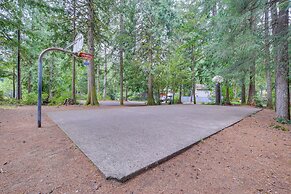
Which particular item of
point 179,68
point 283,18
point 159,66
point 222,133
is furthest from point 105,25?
point 222,133

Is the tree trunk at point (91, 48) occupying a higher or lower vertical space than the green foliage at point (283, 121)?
higher

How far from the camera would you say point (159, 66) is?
11773 millimetres

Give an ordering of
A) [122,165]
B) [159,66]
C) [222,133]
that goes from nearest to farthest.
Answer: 1. [122,165]
2. [222,133]
3. [159,66]

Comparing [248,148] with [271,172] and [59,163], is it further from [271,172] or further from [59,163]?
[59,163]

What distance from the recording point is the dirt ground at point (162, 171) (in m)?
1.70

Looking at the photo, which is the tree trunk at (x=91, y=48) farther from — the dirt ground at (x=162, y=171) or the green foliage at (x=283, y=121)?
the green foliage at (x=283, y=121)

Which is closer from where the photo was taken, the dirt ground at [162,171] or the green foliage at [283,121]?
the dirt ground at [162,171]

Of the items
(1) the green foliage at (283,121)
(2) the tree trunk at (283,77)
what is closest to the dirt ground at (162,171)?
(1) the green foliage at (283,121)

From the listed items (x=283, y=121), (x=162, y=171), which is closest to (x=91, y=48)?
(x=162, y=171)

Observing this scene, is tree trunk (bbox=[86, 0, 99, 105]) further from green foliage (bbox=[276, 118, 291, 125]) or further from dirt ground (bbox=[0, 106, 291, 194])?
green foliage (bbox=[276, 118, 291, 125])

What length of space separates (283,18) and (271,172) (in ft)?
19.5

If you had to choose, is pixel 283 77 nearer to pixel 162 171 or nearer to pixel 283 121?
pixel 283 121

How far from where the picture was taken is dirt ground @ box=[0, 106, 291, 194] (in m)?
1.70

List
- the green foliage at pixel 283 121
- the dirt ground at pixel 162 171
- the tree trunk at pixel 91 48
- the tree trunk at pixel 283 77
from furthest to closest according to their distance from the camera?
the tree trunk at pixel 91 48 → the green foliage at pixel 283 121 → the tree trunk at pixel 283 77 → the dirt ground at pixel 162 171
